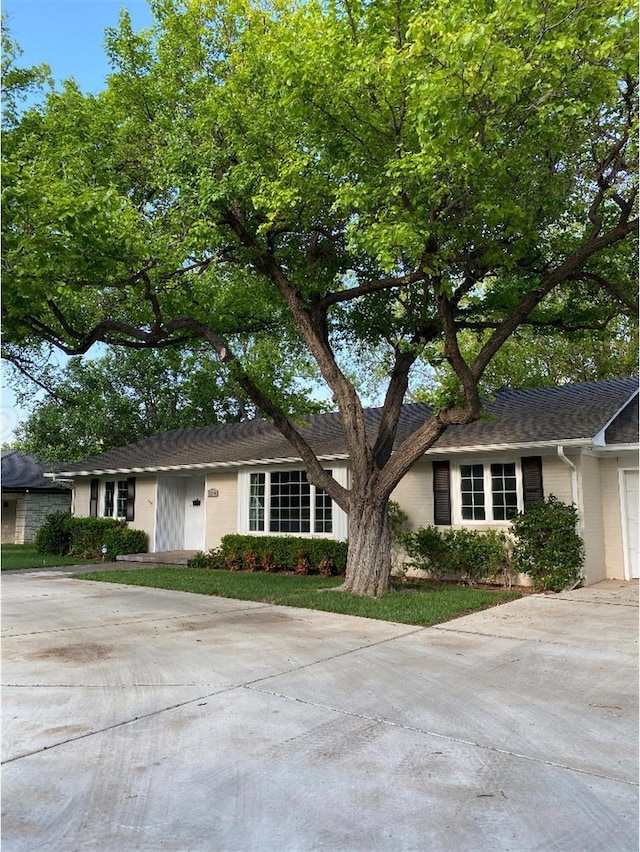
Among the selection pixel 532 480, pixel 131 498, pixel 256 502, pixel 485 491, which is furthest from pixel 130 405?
pixel 532 480

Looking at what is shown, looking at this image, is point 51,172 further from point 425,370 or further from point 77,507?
point 425,370

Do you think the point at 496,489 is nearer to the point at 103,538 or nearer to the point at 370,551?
the point at 370,551

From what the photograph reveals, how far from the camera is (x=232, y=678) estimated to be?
538 cm

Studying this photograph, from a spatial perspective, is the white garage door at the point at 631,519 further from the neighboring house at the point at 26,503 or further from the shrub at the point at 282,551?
the neighboring house at the point at 26,503

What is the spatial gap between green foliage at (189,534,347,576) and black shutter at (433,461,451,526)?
6.98 ft

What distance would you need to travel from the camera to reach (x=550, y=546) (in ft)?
35.5

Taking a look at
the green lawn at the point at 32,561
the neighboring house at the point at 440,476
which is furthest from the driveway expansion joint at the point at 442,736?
the green lawn at the point at 32,561


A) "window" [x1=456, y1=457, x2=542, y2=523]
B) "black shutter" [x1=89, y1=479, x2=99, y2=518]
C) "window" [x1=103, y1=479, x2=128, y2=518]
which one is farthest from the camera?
"black shutter" [x1=89, y1=479, x2=99, y2=518]

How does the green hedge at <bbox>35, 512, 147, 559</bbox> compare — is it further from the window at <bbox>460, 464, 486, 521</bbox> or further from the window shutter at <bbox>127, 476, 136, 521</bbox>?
the window at <bbox>460, 464, 486, 521</bbox>

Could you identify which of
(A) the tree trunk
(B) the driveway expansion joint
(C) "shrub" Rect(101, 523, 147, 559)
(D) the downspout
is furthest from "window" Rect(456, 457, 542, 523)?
(C) "shrub" Rect(101, 523, 147, 559)

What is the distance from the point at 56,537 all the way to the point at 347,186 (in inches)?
611

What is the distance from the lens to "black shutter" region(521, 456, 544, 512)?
11.6 metres

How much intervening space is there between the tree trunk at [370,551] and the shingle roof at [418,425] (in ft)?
7.92

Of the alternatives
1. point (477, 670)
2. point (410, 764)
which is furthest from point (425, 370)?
point (410, 764)
